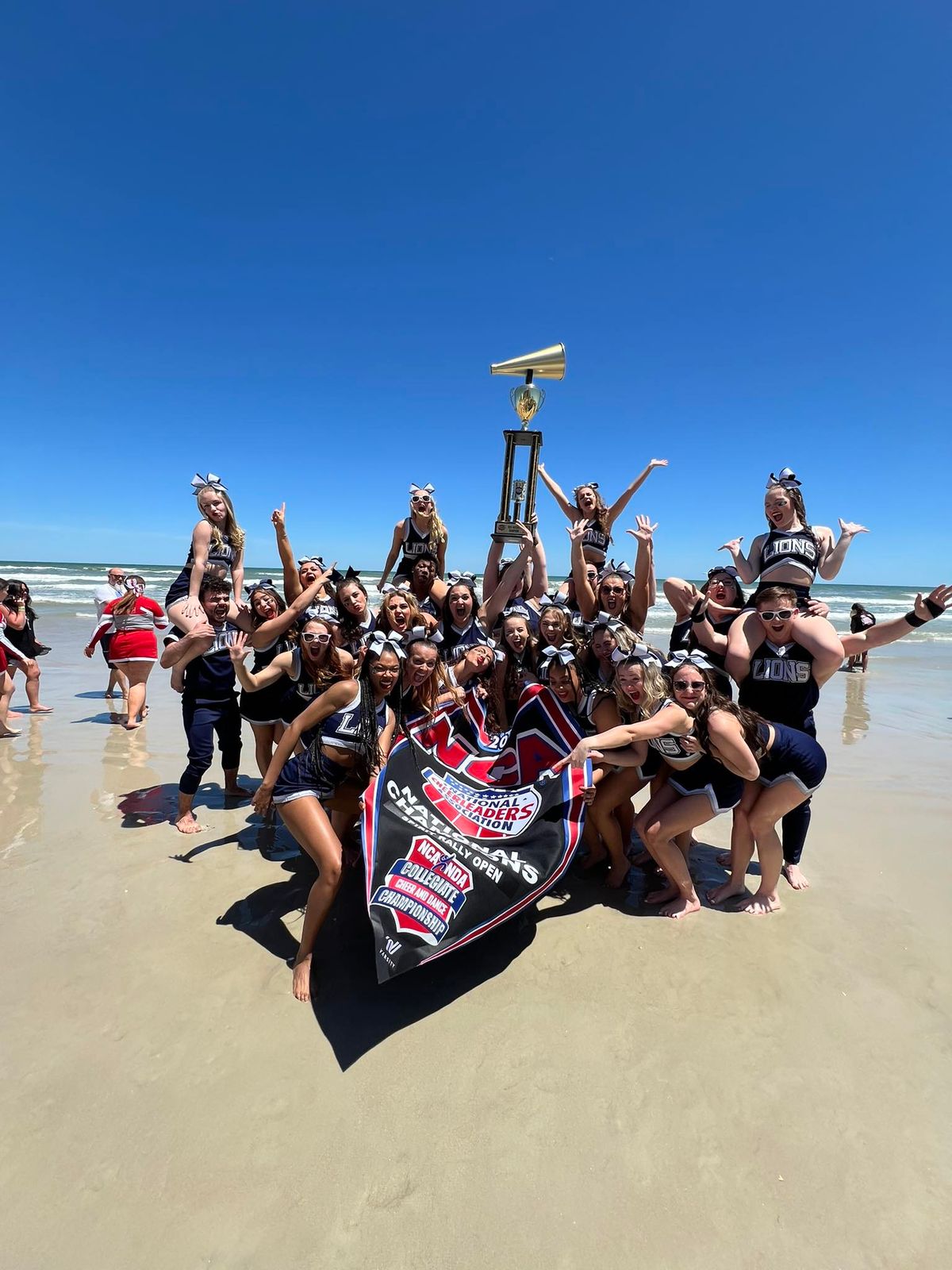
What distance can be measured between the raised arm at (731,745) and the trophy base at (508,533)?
2.76 metres

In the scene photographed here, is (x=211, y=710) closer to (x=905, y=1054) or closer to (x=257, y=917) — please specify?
(x=257, y=917)

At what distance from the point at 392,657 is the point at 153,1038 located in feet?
7.32

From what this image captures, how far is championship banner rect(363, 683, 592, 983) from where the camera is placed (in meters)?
2.86

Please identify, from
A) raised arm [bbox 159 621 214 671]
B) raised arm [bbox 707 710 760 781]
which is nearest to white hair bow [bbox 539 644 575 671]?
raised arm [bbox 707 710 760 781]

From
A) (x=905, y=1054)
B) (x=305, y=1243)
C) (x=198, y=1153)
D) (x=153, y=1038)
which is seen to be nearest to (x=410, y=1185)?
(x=305, y=1243)

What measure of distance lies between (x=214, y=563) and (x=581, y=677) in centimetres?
353

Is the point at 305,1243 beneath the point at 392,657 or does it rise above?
beneath

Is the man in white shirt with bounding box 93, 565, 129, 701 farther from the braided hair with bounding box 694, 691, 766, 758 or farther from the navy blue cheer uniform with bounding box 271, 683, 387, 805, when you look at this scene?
the braided hair with bounding box 694, 691, 766, 758

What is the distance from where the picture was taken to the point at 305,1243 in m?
1.94

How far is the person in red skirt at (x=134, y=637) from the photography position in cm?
767

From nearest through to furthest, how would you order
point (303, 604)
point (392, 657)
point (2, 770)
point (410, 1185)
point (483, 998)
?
1. point (410, 1185)
2. point (483, 998)
3. point (392, 657)
4. point (303, 604)
5. point (2, 770)

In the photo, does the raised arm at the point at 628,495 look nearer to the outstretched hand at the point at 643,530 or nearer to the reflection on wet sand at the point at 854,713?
the outstretched hand at the point at 643,530

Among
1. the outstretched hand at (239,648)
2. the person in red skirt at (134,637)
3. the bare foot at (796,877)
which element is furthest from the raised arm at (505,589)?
the person in red skirt at (134,637)

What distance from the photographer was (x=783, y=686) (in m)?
3.89
